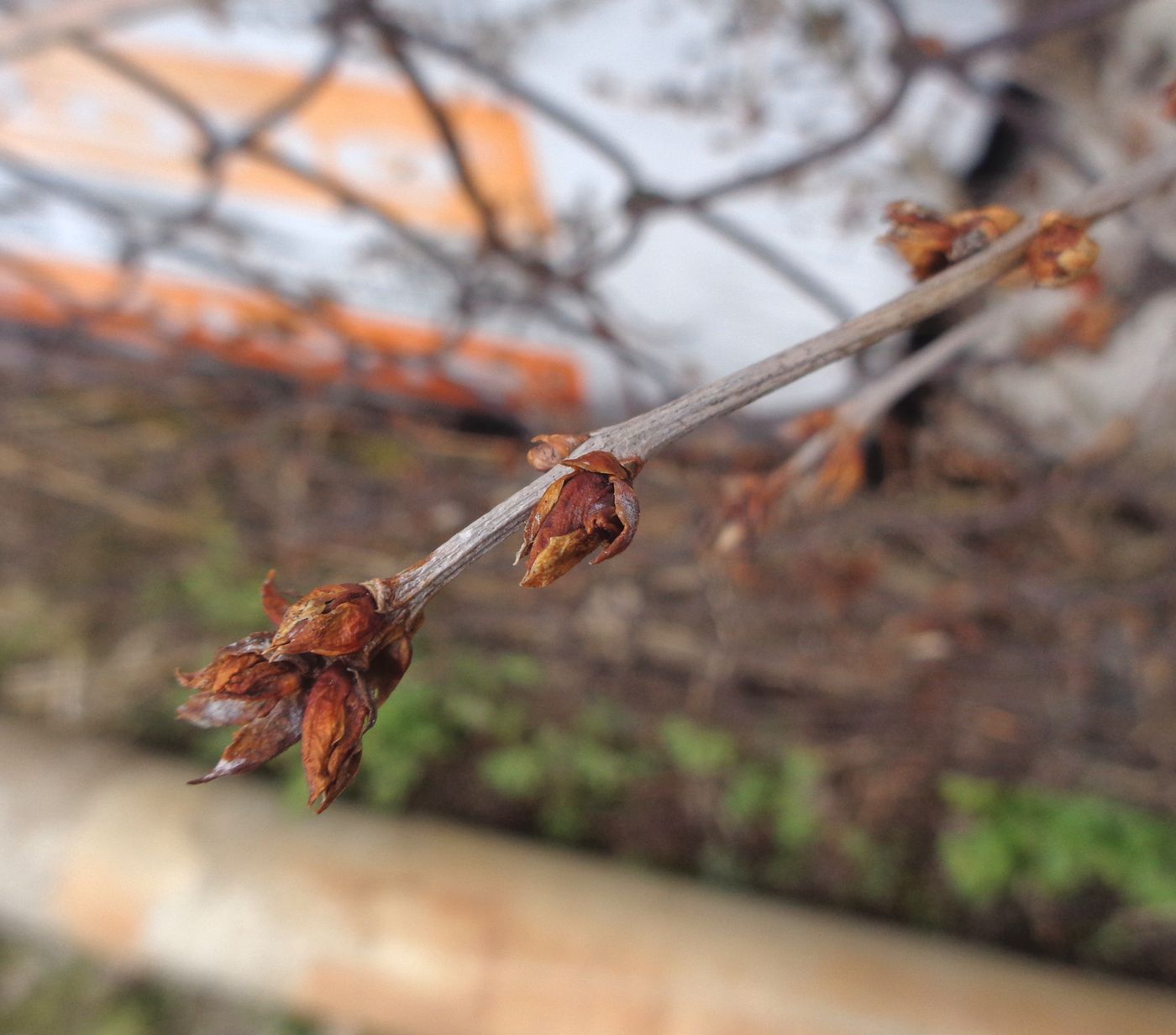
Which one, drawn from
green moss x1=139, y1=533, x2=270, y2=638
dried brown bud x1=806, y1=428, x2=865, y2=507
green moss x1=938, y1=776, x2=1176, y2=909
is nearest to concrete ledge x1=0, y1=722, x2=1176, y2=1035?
green moss x1=938, y1=776, x2=1176, y2=909

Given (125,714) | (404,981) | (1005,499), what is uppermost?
(1005,499)

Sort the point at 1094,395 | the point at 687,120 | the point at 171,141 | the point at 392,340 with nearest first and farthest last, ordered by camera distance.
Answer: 1. the point at 687,120
2. the point at 171,141
3. the point at 1094,395
4. the point at 392,340

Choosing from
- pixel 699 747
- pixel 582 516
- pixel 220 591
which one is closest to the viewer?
pixel 582 516

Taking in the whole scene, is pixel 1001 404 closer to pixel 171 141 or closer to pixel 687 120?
pixel 687 120

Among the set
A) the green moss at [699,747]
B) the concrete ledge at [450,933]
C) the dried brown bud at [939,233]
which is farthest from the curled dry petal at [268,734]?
the green moss at [699,747]

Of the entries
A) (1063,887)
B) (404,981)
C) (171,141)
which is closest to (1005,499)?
(1063,887)

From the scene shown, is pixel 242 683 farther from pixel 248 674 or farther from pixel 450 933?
pixel 450 933

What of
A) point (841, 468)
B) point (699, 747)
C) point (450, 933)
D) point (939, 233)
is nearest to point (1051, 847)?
point (699, 747)
